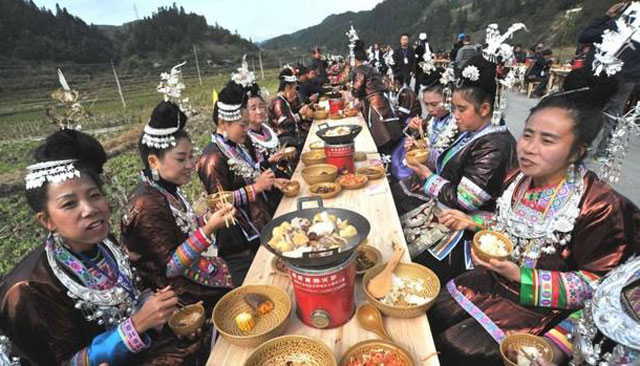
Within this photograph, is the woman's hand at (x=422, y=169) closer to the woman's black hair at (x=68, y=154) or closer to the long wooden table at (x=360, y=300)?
the long wooden table at (x=360, y=300)

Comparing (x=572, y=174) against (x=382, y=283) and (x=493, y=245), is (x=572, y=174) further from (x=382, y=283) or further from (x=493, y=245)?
(x=382, y=283)

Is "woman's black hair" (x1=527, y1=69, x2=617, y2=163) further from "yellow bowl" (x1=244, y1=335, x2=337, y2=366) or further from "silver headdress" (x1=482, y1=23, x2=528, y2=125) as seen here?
"yellow bowl" (x1=244, y1=335, x2=337, y2=366)

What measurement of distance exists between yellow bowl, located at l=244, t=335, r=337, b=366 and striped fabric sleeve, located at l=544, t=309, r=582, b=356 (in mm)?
1249

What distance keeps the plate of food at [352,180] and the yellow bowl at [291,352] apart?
201 centimetres

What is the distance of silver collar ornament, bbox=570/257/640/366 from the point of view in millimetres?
1227

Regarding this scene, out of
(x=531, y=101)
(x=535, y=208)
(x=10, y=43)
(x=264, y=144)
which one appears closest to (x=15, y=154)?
(x=264, y=144)

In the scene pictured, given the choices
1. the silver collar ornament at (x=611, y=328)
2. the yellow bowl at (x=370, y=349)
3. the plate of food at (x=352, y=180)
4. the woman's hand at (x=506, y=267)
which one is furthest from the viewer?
the plate of food at (x=352, y=180)

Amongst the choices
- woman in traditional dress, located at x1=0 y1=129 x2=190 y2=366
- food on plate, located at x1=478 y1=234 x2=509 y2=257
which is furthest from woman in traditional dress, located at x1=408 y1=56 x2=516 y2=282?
woman in traditional dress, located at x1=0 y1=129 x2=190 y2=366

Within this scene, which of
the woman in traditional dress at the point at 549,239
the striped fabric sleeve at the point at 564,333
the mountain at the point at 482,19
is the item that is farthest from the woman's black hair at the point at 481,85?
the mountain at the point at 482,19

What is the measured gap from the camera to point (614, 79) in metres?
1.73

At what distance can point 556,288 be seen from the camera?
179 centimetres

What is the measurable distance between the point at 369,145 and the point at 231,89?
2.31 m

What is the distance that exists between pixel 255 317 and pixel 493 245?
57.5 inches

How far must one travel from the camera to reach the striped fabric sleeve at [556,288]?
1.76m
